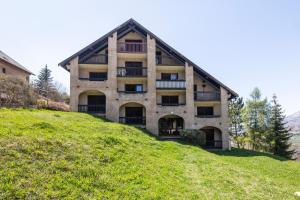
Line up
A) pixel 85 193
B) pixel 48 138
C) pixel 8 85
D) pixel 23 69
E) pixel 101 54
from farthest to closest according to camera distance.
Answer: pixel 23 69
pixel 101 54
pixel 8 85
pixel 48 138
pixel 85 193

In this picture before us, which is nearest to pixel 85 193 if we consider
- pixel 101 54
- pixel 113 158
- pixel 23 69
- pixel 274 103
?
pixel 113 158

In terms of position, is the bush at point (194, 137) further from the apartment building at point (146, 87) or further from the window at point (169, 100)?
the window at point (169, 100)

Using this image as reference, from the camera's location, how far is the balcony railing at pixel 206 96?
28422 mm

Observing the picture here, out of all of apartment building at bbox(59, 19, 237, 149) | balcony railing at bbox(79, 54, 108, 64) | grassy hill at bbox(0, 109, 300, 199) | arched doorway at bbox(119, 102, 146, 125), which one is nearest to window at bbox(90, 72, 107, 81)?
apartment building at bbox(59, 19, 237, 149)

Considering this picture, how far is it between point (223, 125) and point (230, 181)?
17.8 m

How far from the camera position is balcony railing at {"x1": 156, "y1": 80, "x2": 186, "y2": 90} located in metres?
27.6

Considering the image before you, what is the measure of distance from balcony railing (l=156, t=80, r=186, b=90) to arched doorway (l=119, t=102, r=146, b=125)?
3.39m

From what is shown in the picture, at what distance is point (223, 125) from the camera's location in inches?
1101

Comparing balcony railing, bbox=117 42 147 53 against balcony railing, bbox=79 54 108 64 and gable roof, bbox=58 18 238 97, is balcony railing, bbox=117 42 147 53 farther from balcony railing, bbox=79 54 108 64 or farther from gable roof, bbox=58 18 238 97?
balcony railing, bbox=79 54 108 64

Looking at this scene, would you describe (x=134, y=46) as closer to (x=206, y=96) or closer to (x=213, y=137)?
(x=206, y=96)

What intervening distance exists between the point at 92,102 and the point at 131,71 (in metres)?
6.03

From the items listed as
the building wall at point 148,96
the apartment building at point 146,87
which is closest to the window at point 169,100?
the apartment building at point 146,87

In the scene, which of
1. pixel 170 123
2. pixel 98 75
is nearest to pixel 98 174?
pixel 98 75

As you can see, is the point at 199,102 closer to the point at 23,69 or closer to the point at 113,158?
the point at 113,158
